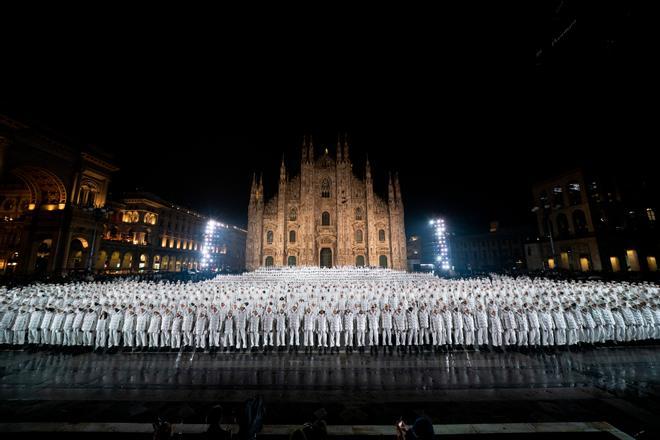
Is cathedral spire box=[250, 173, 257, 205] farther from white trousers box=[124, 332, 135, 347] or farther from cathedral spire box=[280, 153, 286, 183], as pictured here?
white trousers box=[124, 332, 135, 347]

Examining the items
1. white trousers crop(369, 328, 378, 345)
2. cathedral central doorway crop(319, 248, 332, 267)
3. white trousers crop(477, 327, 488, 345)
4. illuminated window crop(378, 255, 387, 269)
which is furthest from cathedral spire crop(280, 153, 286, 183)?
white trousers crop(477, 327, 488, 345)

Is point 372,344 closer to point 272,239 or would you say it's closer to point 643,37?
point 643,37

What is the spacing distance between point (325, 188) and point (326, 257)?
415 inches

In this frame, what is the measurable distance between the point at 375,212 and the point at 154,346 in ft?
106

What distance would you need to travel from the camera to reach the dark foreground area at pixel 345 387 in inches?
176

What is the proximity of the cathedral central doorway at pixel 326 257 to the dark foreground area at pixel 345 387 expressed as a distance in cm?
2939

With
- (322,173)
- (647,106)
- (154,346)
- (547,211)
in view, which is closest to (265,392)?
(154,346)

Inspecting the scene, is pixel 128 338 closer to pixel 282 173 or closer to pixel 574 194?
pixel 282 173

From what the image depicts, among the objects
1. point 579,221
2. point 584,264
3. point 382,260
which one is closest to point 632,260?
point 584,264

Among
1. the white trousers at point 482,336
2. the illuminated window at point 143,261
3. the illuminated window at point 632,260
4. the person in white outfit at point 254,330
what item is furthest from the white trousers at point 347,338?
the illuminated window at point 143,261

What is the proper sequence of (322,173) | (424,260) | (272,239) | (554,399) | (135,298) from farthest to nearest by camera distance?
1. (424,260)
2. (322,173)
3. (272,239)
4. (135,298)
5. (554,399)

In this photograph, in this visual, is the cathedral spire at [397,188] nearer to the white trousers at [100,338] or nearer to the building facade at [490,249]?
the building facade at [490,249]

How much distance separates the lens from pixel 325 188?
1534 inches

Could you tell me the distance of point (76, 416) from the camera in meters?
4.49
